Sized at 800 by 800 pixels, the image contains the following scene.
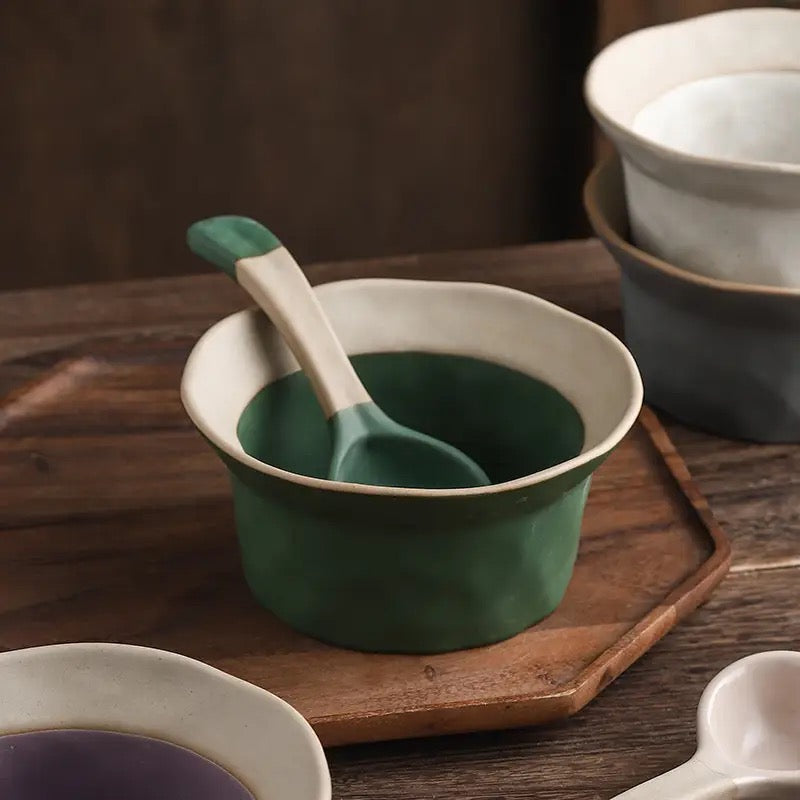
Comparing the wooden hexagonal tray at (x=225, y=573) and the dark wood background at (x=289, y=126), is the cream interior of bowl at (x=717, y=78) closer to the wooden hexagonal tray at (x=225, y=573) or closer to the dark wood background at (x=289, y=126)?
the wooden hexagonal tray at (x=225, y=573)

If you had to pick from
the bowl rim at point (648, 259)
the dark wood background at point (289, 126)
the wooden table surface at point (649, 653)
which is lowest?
the dark wood background at point (289, 126)

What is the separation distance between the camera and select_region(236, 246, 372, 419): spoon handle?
57 cm

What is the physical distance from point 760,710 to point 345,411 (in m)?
0.22

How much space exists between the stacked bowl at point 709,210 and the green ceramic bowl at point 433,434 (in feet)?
0.33

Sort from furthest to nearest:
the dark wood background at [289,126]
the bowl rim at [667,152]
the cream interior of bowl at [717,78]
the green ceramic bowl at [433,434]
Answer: the dark wood background at [289,126] < the cream interior of bowl at [717,78] < the bowl rim at [667,152] < the green ceramic bowl at [433,434]

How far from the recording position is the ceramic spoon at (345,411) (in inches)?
22.4

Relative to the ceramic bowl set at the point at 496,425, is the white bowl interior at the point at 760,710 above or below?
below

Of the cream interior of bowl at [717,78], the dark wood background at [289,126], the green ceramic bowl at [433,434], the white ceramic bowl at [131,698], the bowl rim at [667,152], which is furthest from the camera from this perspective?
the dark wood background at [289,126]

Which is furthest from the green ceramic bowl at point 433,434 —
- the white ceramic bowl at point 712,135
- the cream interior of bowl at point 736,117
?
the cream interior of bowl at point 736,117

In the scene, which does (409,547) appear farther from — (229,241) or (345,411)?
(229,241)

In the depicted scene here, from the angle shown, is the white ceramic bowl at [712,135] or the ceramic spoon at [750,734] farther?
the white ceramic bowl at [712,135]

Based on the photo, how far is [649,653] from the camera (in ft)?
1.74

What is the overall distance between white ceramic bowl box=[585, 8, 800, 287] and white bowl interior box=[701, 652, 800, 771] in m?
0.23

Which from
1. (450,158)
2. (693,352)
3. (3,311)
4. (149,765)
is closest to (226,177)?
(450,158)
